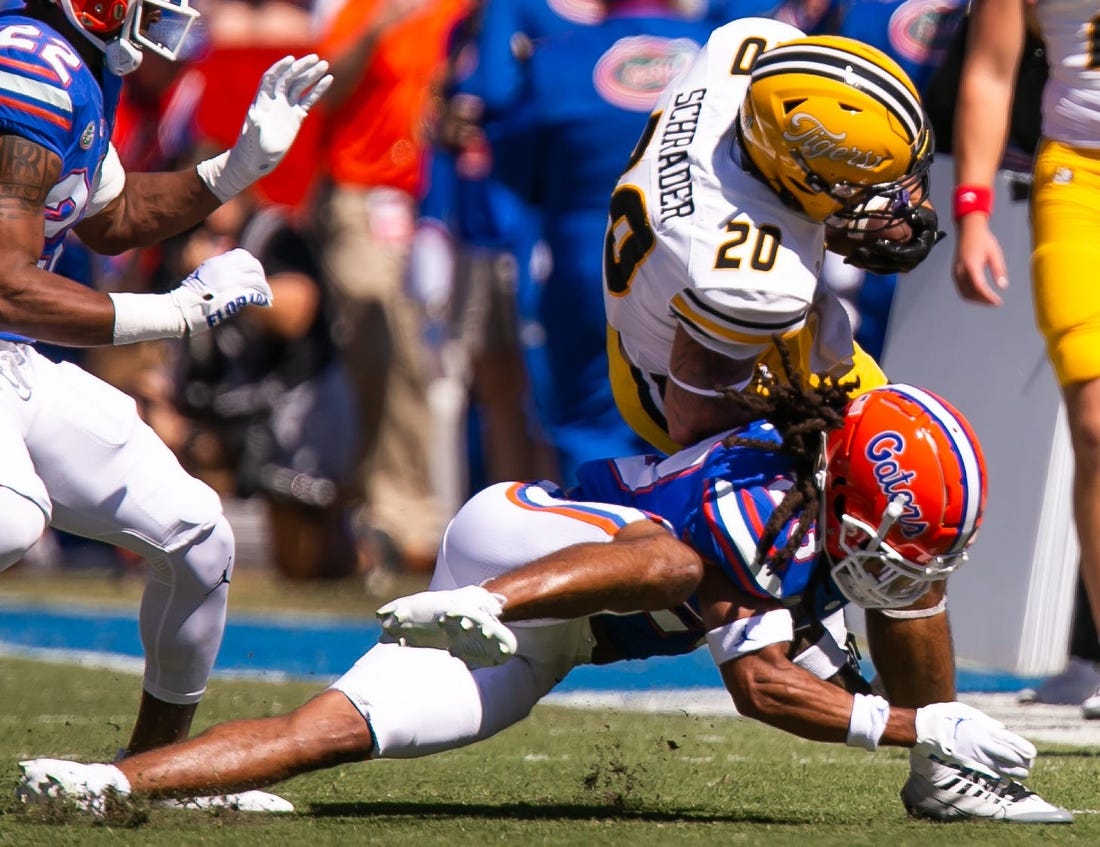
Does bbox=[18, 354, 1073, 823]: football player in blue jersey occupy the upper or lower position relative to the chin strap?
lower

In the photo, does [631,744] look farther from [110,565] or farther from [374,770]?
[110,565]

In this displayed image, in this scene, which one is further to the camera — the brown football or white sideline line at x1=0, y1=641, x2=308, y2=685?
white sideline line at x1=0, y1=641, x2=308, y2=685

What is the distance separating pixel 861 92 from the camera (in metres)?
4.16

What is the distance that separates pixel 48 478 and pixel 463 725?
95 cm

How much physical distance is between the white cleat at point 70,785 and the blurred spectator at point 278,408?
5.48m

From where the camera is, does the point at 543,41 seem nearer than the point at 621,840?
No

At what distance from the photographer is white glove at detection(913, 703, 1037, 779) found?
3.77 metres

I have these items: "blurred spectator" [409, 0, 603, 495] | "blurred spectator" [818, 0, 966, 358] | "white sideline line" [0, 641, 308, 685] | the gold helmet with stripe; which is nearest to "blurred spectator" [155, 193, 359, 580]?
"blurred spectator" [409, 0, 603, 495]

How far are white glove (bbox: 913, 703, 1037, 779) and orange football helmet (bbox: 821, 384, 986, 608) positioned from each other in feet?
0.90

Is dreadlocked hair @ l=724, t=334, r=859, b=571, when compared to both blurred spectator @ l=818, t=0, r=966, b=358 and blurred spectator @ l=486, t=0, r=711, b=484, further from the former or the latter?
blurred spectator @ l=486, t=0, r=711, b=484

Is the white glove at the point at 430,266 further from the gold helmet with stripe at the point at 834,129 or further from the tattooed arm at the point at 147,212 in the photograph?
the gold helmet with stripe at the point at 834,129

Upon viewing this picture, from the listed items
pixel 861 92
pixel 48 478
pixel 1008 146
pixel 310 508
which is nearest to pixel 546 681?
pixel 48 478

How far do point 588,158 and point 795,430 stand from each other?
379cm

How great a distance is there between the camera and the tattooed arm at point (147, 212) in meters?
4.62
